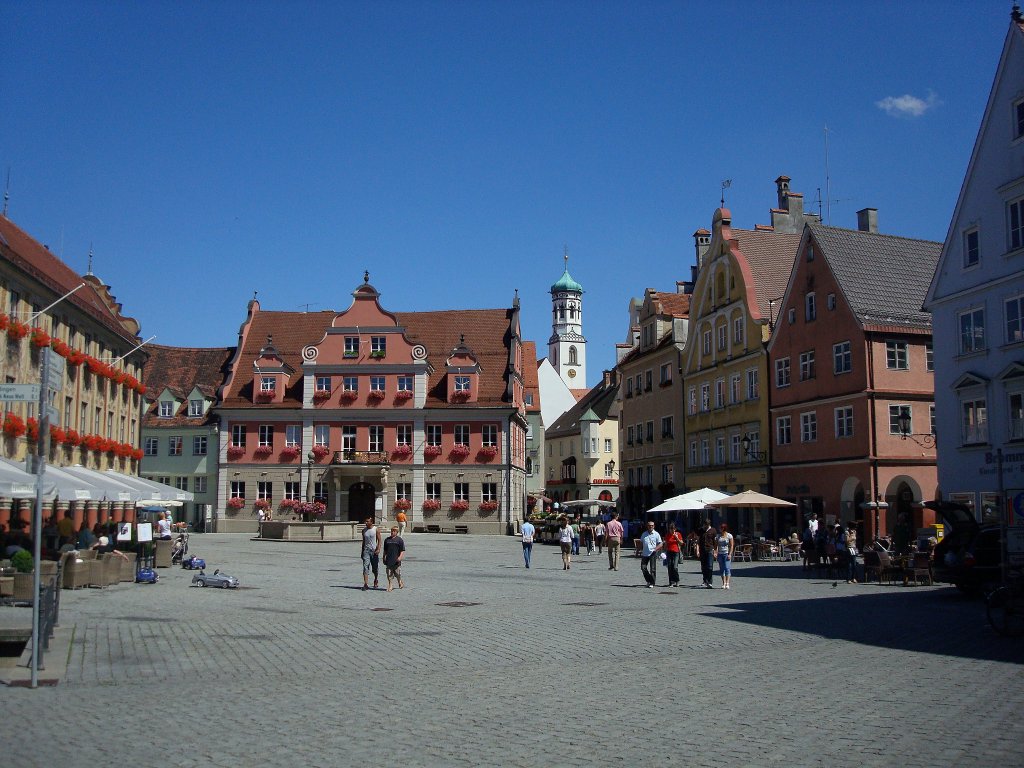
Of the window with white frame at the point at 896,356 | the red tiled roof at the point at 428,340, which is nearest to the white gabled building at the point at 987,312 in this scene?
the window with white frame at the point at 896,356

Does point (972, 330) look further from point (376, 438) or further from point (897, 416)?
point (376, 438)

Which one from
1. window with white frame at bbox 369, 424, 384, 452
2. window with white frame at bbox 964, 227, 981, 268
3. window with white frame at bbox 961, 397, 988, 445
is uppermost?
window with white frame at bbox 964, 227, 981, 268

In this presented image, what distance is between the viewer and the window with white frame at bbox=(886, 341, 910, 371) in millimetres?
40844

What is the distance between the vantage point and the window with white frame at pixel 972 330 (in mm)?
32906

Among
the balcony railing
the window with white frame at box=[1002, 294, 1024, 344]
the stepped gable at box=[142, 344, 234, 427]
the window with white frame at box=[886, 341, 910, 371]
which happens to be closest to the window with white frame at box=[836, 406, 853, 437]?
the window with white frame at box=[886, 341, 910, 371]

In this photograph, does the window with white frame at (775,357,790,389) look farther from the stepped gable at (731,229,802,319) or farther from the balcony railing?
the balcony railing

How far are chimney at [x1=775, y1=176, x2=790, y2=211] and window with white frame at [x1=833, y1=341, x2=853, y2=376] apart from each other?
68.5ft

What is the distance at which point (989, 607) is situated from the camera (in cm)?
1639

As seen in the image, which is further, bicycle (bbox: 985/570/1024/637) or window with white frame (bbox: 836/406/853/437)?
window with white frame (bbox: 836/406/853/437)

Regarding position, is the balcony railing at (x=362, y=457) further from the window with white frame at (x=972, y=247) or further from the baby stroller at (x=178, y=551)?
the window with white frame at (x=972, y=247)

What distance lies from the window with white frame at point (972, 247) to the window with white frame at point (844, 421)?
9.23 meters

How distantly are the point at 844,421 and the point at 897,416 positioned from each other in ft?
7.00

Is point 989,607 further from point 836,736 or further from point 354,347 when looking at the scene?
point 354,347

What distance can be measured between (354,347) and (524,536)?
1407 inches
